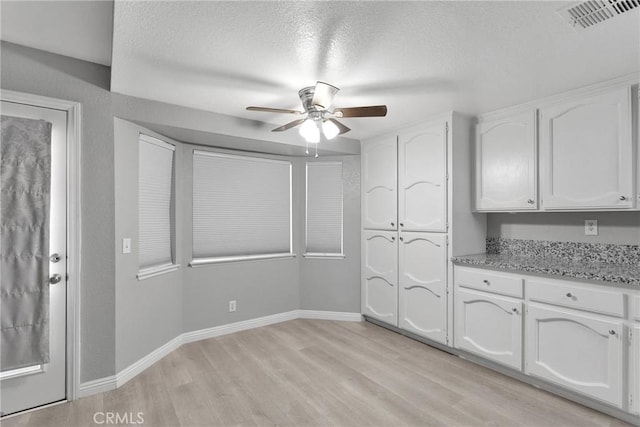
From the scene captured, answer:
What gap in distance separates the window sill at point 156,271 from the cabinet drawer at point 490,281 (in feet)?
8.72

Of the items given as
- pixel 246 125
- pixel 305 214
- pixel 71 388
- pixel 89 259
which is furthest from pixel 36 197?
→ pixel 305 214

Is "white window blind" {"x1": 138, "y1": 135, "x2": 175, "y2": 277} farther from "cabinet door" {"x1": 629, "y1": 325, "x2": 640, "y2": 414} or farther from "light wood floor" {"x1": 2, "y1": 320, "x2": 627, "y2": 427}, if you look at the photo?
"cabinet door" {"x1": 629, "y1": 325, "x2": 640, "y2": 414}

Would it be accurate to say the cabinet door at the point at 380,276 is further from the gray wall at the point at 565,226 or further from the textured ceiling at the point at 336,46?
the textured ceiling at the point at 336,46

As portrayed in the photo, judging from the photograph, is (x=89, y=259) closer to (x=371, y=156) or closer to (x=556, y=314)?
(x=371, y=156)

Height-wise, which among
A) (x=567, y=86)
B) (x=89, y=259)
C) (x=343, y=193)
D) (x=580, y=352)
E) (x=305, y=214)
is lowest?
(x=580, y=352)

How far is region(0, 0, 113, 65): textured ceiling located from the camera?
174 cm

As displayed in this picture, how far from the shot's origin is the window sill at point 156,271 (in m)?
2.78

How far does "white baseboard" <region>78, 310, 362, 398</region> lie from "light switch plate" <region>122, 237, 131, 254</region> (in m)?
0.91

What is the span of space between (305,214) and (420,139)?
165 centimetres

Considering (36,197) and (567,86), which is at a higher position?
(567,86)

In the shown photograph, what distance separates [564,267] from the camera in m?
2.42

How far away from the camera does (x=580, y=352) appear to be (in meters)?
2.22

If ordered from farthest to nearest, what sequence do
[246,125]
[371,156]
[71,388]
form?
[371,156] → [246,125] → [71,388]

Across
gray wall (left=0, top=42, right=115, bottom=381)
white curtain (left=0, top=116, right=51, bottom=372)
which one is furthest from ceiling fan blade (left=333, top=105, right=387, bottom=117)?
white curtain (left=0, top=116, right=51, bottom=372)
